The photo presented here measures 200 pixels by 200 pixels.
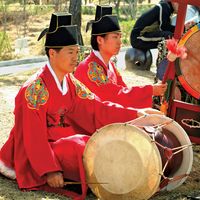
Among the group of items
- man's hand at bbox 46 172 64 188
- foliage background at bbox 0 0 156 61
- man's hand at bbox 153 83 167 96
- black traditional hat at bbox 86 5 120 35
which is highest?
black traditional hat at bbox 86 5 120 35

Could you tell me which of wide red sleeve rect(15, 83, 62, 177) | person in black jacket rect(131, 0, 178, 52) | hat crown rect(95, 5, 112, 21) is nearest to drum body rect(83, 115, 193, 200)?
Answer: wide red sleeve rect(15, 83, 62, 177)

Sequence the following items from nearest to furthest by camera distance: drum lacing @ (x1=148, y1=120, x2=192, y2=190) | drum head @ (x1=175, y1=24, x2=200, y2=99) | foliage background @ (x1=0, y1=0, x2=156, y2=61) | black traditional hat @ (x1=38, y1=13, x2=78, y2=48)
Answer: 1. drum lacing @ (x1=148, y1=120, x2=192, y2=190)
2. black traditional hat @ (x1=38, y1=13, x2=78, y2=48)
3. drum head @ (x1=175, y1=24, x2=200, y2=99)
4. foliage background @ (x1=0, y1=0, x2=156, y2=61)

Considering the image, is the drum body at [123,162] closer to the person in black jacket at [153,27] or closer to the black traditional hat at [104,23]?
the black traditional hat at [104,23]

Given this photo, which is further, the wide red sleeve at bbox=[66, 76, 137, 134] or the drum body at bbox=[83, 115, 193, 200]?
the wide red sleeve at bbox=[66, 76, 137, 134]

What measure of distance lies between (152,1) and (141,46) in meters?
16.3

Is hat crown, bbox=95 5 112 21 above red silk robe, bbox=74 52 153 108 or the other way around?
above

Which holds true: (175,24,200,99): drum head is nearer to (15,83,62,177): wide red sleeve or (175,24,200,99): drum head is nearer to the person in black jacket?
(15,83,62,177): wide red sleeve

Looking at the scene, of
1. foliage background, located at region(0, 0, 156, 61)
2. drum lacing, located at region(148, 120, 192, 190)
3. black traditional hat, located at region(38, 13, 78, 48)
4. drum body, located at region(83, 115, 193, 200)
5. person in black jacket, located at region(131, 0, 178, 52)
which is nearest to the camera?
drum body, located at region(83, 115, 193, 200)

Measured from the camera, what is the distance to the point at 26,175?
3.91 m

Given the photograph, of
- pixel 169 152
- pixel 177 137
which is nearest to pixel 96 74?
pixel 177 137

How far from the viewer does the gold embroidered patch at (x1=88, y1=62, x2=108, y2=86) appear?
185 inches

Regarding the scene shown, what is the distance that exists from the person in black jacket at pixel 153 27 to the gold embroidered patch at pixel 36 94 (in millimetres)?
4864

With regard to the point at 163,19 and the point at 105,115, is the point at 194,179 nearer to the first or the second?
the point at 105,115

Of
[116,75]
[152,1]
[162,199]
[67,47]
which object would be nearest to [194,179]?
[162,199]
